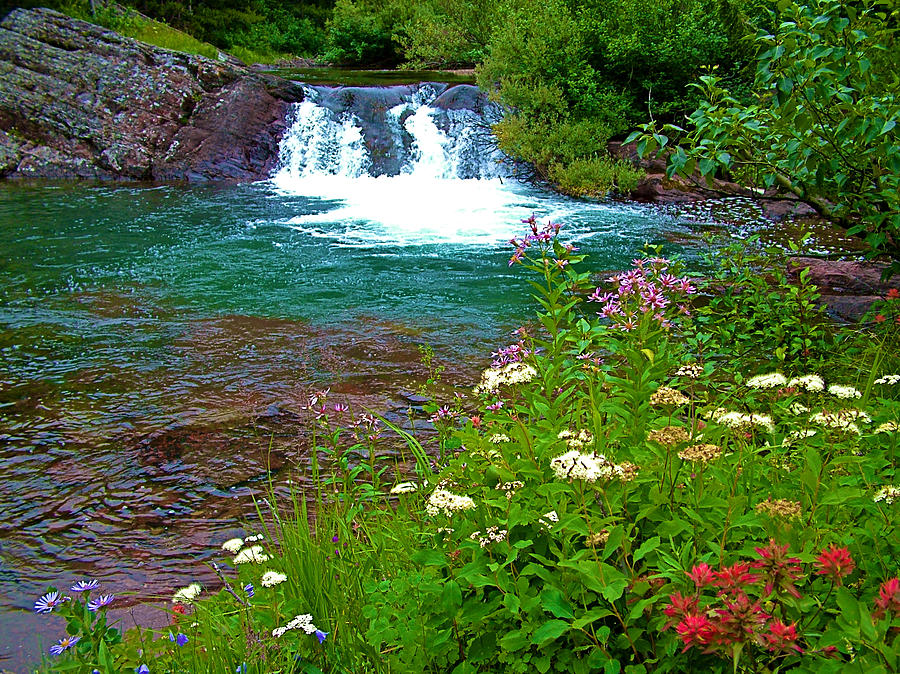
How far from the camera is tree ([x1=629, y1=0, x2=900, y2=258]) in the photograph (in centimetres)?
368

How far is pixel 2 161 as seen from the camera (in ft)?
57.9

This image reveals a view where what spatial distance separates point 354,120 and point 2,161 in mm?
8768

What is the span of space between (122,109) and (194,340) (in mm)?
14541

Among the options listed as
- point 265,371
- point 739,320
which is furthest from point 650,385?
point 265,371

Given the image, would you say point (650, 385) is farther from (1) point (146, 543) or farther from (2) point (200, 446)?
(2) point (200, 446)

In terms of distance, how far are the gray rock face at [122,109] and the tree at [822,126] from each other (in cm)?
1602

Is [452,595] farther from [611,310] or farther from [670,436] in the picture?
[611,310]

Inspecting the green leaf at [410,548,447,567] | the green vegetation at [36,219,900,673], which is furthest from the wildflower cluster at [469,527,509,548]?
the green leaf at [410,548,447,567]

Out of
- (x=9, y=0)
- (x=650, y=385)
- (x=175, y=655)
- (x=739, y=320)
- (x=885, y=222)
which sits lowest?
(x=175, y=655)

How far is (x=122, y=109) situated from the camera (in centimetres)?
1920

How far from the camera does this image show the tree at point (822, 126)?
12.1 feet

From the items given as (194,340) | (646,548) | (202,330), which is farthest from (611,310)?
(202,330)

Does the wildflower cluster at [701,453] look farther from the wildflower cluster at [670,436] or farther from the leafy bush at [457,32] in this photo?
the leafy bush at [457,32]

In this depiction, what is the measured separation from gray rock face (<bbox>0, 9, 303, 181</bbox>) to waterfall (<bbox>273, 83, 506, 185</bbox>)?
66 centimetres
